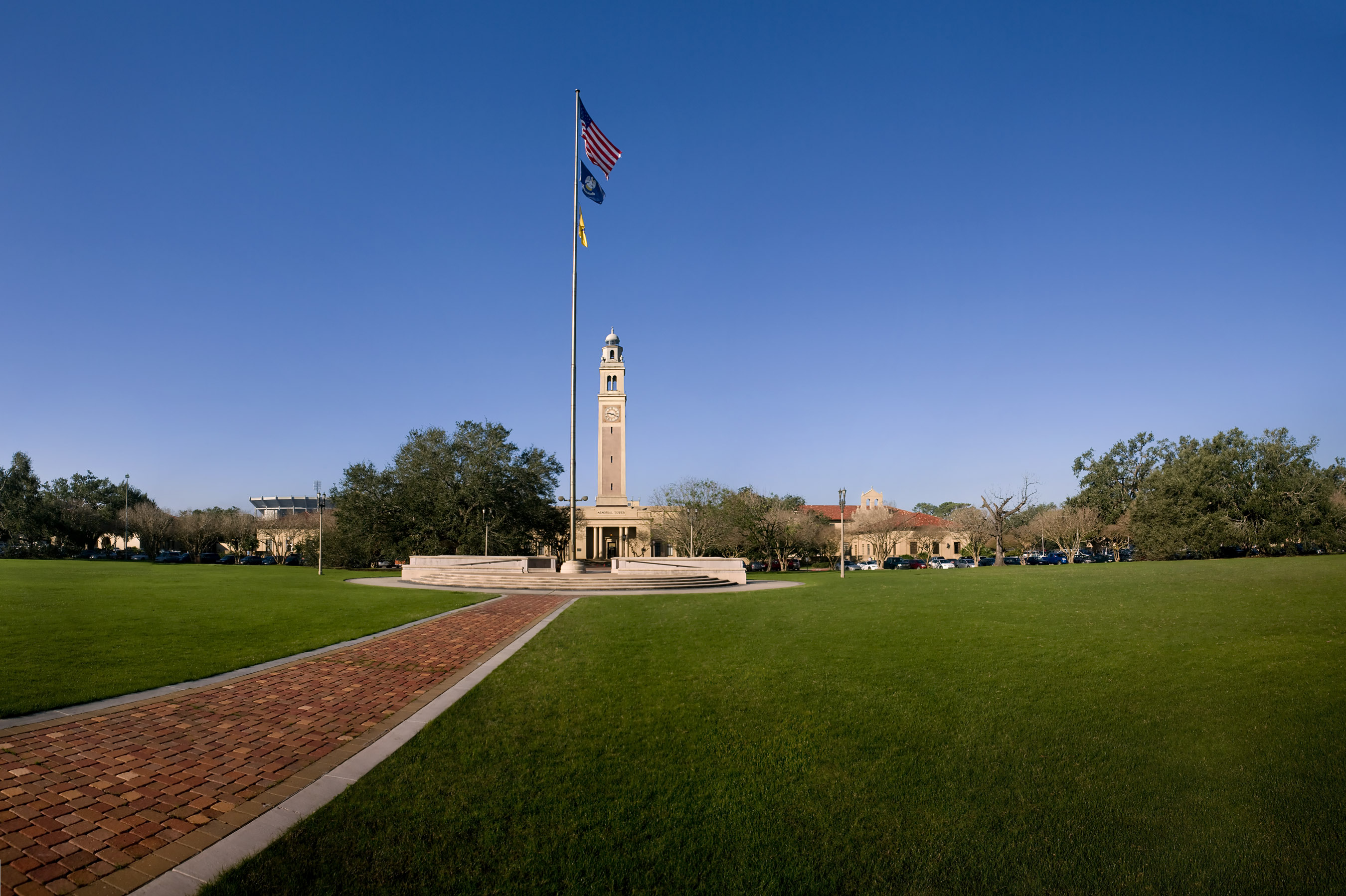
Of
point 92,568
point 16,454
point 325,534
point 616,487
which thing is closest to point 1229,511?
point 616,487

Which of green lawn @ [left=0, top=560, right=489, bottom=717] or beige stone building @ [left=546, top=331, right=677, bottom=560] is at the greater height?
beige stone building @ [left=546, top=331, right=677, bottom=560]

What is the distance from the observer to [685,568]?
3288 centimetres

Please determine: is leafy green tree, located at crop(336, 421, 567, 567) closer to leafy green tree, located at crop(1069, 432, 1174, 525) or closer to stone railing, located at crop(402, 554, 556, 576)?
stone railing, located at crop(402, 554, 556, 576)

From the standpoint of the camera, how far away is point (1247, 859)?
3.83 metres

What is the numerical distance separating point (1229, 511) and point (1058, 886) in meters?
60.0

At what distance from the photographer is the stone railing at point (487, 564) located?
30953 mm

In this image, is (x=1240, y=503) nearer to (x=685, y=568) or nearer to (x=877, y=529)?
(x=877, y=529)

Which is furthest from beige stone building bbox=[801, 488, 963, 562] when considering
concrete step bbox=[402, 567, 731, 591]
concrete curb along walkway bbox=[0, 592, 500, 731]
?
concrete curb along walkway bbox=[0, 592, 500, 731]

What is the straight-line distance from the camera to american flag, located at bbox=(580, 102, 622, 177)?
82.4 feet

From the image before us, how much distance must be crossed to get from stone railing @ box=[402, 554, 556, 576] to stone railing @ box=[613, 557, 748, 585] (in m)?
3.86

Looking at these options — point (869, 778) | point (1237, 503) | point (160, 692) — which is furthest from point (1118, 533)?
point (160, 692)

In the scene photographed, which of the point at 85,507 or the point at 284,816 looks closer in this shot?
the point at 284,816

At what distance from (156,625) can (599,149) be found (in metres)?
21.6

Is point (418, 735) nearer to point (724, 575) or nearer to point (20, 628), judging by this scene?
point (20, 628)
